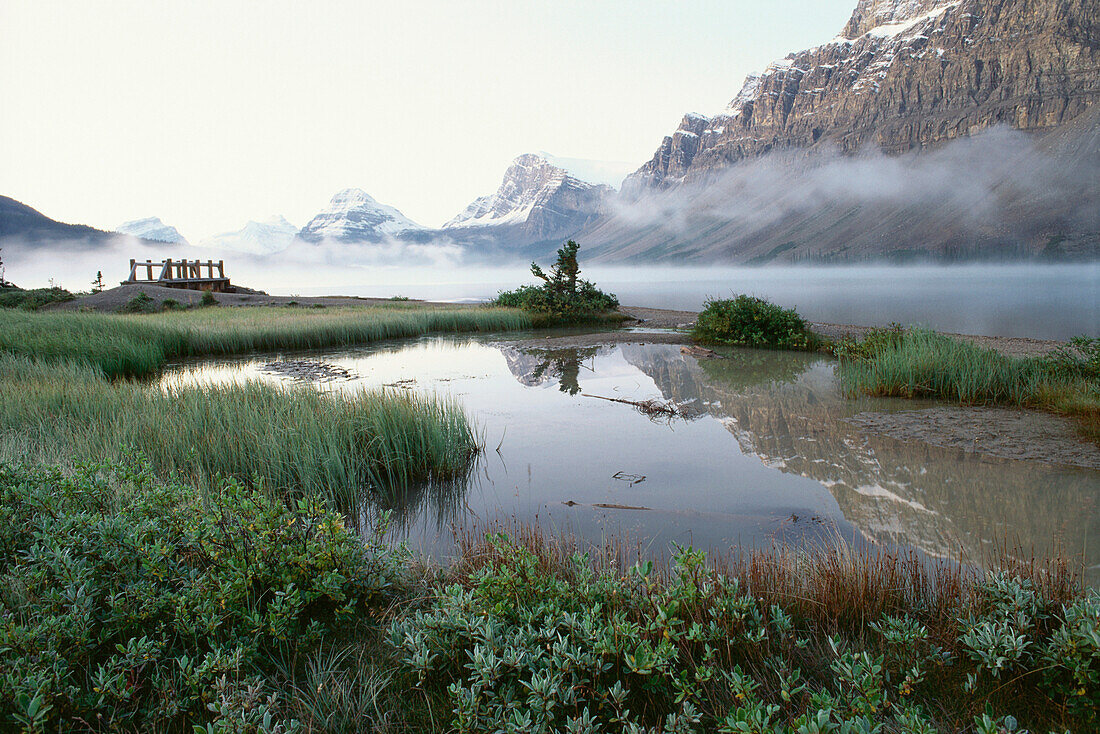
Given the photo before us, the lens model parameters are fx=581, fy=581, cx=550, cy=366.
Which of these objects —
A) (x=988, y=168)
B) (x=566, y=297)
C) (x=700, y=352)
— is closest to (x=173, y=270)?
(x=566, y=297)

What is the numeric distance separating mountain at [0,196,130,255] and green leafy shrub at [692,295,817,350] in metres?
143

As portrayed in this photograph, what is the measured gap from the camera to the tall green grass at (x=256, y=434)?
5035 millimetres

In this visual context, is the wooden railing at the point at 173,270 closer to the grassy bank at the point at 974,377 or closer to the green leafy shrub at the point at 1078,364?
the grassy bank at the point at 974,377

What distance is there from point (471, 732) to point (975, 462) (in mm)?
5746

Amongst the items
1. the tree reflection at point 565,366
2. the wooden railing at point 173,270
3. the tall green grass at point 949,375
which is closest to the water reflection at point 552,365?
the tree reflection at point 565,366

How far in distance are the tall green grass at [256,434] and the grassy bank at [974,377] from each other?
6244 mm

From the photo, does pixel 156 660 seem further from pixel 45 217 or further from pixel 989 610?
pixel 45 217

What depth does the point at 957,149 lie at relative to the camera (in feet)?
582

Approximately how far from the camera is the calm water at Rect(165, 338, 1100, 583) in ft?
14.0

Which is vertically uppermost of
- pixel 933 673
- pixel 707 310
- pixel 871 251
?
pixel 871 251

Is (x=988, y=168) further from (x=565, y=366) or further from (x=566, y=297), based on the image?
(x=565, y=366)

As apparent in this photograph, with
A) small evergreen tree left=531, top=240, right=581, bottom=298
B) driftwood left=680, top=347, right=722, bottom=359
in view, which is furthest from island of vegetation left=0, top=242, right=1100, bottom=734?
small evergreen tree left=531, top=240, right=581, bottom=298

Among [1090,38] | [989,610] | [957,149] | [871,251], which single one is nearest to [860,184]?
[957,149]

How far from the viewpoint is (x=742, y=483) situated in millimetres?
5344
